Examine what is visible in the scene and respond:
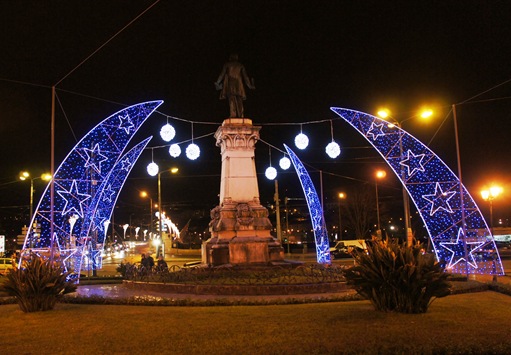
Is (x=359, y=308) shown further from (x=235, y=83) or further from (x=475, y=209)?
(x=235, y=83)

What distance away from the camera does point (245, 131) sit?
934 inches

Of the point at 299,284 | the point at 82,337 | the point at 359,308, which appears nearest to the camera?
the point at 82,337

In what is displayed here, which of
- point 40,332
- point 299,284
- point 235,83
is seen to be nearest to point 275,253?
point 299,284

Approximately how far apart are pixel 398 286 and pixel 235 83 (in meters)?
15.3

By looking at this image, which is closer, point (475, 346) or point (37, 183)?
point (475, 346)

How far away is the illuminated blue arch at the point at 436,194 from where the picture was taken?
77.3 feet

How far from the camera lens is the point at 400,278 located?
11453 mm

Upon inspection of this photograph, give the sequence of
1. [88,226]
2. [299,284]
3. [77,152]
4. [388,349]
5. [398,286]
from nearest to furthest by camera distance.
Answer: [388,349]
[398,286]
[299,284]
[77,152]
[88,226]

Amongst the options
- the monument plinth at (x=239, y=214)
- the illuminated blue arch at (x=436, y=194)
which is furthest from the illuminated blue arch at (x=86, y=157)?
the illuminated blue arch at (x=436, y=194)

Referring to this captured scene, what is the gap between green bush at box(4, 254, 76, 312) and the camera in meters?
13.4

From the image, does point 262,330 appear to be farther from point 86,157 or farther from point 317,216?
point 317,216

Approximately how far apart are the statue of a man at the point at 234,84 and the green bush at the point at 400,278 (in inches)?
543

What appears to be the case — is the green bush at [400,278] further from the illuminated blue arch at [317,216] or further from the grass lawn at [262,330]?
the illuminated blue arch at [317,216]

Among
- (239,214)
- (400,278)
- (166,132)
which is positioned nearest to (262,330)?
(400,278)
